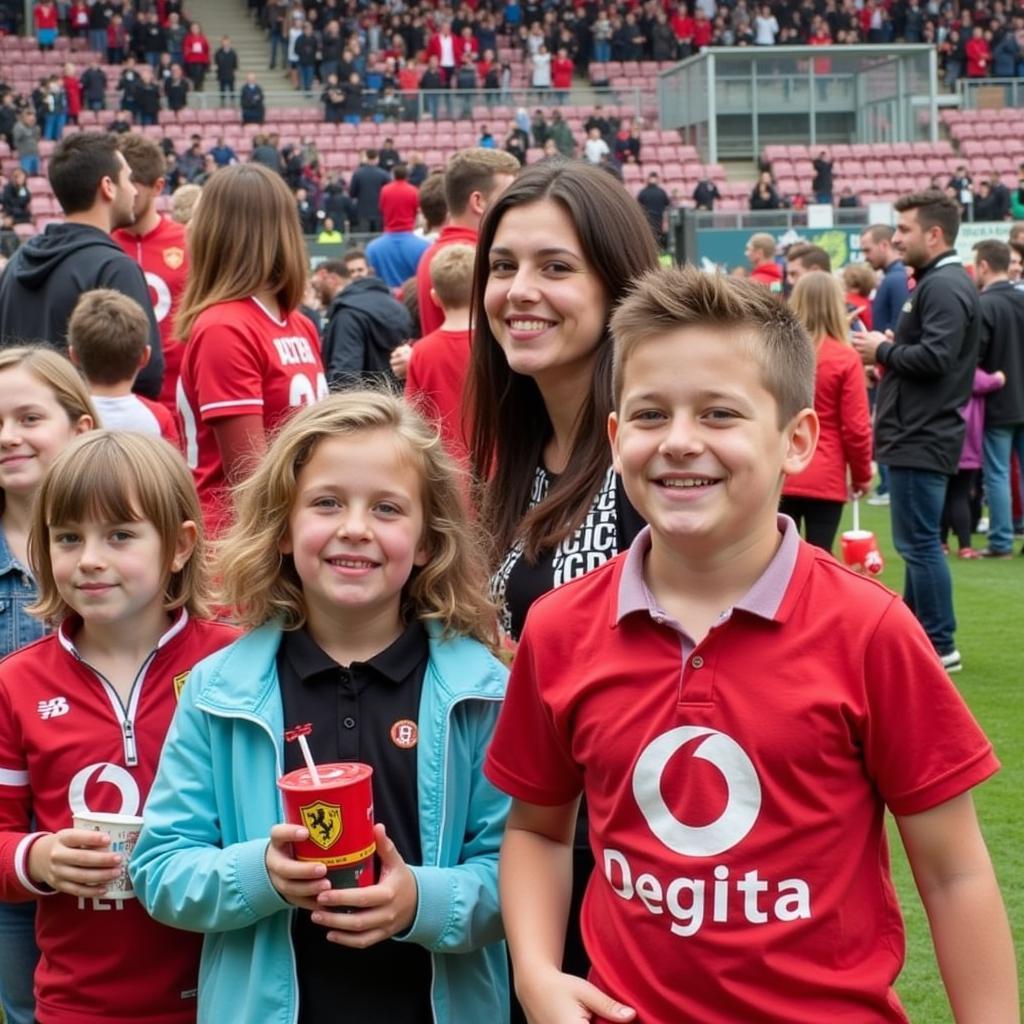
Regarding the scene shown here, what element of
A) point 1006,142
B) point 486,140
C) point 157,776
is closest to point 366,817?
point 157,776

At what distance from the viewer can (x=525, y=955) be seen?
6.65 feet

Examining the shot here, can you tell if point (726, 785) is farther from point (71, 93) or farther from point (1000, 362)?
point (71, 93)

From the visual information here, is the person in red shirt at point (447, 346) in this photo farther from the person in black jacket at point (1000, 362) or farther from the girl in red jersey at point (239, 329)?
the person in black jacket at point (1000, 362)

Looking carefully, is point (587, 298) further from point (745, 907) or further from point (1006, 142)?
point (1006, 142)

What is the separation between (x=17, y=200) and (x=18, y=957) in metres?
22.9

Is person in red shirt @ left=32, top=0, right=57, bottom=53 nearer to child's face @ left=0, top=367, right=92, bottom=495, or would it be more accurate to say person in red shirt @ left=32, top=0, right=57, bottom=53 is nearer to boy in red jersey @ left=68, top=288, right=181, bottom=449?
boy in red jersey @ left=68, top=288, right=181, bottom=449

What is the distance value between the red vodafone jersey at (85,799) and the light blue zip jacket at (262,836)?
189mm

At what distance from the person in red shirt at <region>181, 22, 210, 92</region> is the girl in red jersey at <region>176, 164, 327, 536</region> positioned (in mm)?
28596

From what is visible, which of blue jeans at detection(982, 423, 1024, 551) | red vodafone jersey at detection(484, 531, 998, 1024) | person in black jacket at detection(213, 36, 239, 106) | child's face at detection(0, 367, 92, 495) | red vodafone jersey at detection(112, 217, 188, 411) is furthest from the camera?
person in black jacket at detection(213, 36, 239, 106)

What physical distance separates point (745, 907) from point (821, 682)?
279mm

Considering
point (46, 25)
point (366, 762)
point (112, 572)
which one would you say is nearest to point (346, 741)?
point (366, 762)

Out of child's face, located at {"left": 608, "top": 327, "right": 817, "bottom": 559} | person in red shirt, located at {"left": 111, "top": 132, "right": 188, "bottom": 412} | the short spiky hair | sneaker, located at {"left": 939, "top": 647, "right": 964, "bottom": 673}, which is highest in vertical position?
person in red shirt, located at {"left": 111, "top": 132, "right": 188, "bottom": 412}

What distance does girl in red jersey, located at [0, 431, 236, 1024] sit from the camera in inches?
95.7

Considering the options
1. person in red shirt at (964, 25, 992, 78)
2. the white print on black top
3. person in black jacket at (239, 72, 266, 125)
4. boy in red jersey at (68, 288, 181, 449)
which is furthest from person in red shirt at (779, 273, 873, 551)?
person in red shirt at (964, 25, 992, 78)
